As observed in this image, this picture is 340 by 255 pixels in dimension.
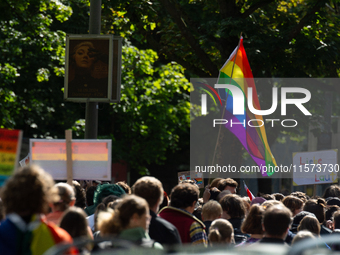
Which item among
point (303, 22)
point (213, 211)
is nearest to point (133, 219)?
point (213, 211)

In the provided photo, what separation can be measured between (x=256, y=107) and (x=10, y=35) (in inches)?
335

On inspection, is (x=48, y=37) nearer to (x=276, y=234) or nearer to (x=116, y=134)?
(x=116, y=134)

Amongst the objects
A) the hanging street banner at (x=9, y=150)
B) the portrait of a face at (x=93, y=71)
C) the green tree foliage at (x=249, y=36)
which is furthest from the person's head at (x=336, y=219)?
the green tree foliage at (x=249, y=36)

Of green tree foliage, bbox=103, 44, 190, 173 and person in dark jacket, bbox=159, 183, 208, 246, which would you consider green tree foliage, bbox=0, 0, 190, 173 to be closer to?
green tree foliage, bbox=103, 44, 190, 173

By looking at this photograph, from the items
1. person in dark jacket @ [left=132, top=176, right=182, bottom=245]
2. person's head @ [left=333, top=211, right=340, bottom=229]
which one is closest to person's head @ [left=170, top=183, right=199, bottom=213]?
person in dark jacket @ [left=132, top=176, right=182, bottom=245]

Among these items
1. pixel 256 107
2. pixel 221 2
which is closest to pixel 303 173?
pixel 256 107

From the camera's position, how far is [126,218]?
3.23 metres

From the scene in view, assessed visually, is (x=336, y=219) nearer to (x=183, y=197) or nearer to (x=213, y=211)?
(x=213, y=211)

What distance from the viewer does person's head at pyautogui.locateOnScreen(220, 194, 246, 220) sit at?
510 centimetres

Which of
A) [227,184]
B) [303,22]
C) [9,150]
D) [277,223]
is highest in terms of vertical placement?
[303,22]

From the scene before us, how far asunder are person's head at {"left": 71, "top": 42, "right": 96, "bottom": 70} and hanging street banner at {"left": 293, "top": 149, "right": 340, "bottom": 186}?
5.11m

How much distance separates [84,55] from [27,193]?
5.22m

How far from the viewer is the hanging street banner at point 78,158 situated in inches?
218

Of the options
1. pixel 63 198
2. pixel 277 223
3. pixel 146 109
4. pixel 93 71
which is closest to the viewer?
pixel 277 223
